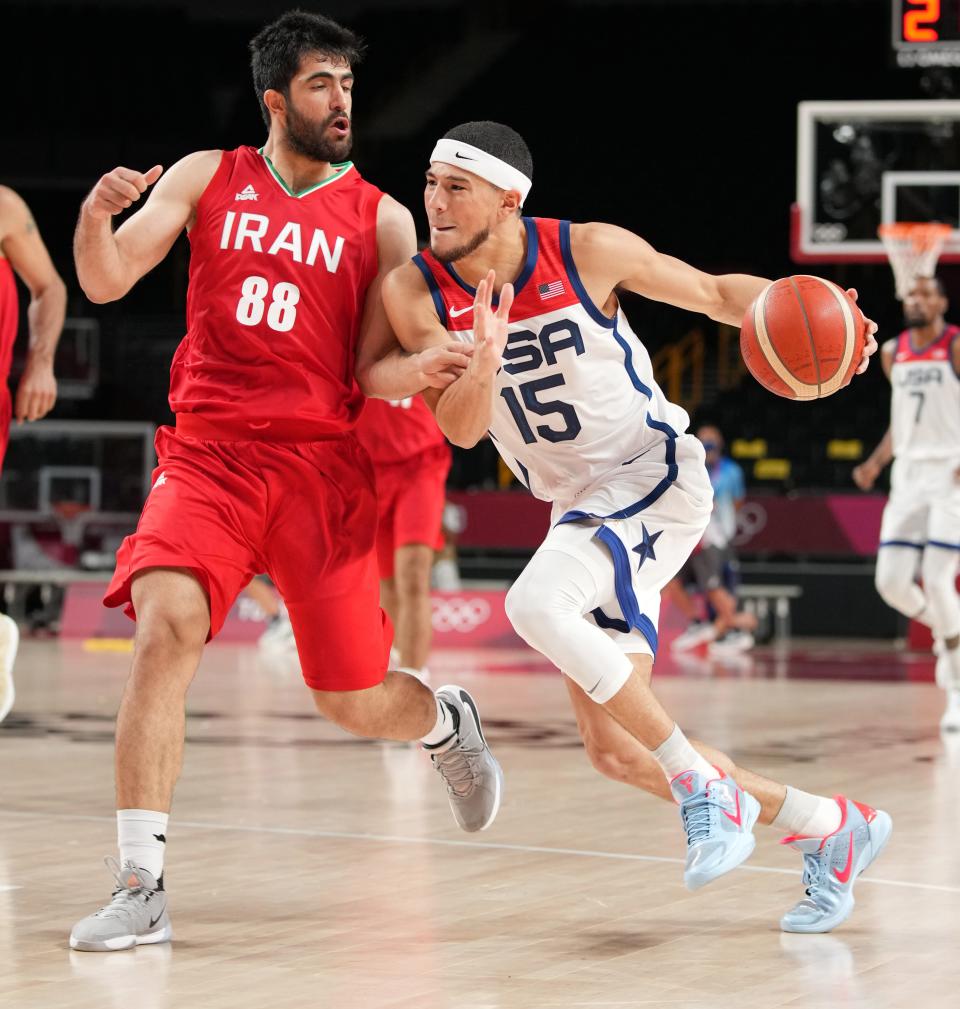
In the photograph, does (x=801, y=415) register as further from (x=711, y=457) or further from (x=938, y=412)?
(x=938, y=412)

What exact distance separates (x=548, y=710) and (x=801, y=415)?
14.0 m

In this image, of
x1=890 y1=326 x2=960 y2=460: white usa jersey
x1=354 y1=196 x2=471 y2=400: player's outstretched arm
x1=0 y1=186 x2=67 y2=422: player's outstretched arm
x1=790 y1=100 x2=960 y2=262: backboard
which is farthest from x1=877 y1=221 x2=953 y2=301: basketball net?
x1=354 y1=196 x2=471 y2=400: player's outstretched arm

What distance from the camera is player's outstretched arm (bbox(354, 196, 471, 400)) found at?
427cm

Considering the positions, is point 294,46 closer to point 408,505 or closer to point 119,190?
point 119,190

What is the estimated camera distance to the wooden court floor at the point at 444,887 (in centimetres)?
367

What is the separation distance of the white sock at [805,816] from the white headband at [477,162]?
167cm

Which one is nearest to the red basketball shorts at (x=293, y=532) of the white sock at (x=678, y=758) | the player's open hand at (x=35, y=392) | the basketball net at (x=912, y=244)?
the white sock at (x=678, y=758)

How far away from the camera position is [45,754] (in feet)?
25.2

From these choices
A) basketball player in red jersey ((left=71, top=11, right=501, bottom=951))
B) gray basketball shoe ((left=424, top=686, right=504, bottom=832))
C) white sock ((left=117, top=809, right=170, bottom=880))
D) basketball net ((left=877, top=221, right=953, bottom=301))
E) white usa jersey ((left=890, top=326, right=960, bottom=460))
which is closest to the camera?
white sock ((left=117, top=809, right=170, bottom=880))

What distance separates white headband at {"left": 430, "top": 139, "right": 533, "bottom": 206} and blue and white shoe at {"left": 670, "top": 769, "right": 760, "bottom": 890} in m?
1.55

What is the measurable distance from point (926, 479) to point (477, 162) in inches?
238

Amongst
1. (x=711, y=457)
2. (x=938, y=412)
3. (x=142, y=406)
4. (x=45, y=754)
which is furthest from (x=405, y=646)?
(x=142, y=406)

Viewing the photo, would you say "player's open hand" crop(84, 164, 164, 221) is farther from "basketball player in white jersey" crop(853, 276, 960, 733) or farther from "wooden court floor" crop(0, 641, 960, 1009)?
"basketball player in white jersey" crop(853, 276, 960, 733)

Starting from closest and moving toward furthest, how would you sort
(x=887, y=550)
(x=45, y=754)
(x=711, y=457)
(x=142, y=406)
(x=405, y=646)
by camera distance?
1. (x=45, y=754)
2. (x=405, y=646)
3. (x=887, y=550)
4. (x=711, y=457)
5. (x=142, y=406)
